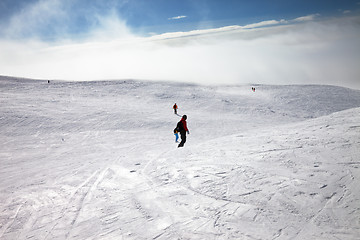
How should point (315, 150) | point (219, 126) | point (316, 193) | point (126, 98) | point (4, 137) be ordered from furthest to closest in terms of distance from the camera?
point (126, 98), point (219, 126), point (4, 137), point (315, 150), point (316, 193)

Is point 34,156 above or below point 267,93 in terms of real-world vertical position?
below

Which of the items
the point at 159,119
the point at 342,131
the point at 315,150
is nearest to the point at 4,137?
the point at 159,119

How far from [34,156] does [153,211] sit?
10316 millimetres

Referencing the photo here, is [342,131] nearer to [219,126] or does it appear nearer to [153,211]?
[153,211]

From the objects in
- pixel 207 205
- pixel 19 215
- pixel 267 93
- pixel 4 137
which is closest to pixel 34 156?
pixel 4 137

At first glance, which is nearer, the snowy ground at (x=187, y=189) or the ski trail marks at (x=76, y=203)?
the snowy ground at (x=187, y=189)

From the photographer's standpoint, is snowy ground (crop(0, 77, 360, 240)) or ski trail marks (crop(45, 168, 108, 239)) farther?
ski trail marks (crop(45, 168, 108, 239))

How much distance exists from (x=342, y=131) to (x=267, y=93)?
93.0 ft

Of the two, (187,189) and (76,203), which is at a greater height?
(187,189)

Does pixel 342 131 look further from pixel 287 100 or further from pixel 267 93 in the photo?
pixel 267 93

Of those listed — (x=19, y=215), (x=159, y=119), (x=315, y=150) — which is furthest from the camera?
(x=159, y=119)

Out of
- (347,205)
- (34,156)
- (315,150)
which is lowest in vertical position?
(34,156)

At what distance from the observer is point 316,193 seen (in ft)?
16.7

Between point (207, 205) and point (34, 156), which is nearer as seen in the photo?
point (207, 205)
